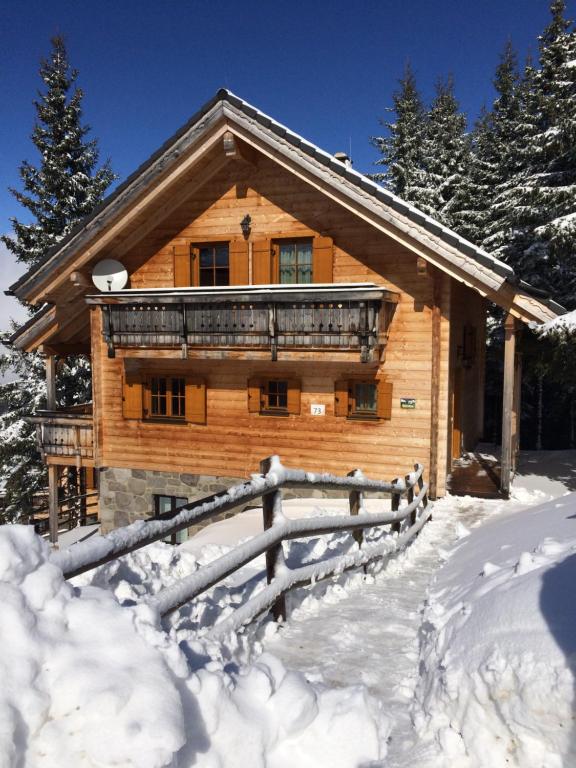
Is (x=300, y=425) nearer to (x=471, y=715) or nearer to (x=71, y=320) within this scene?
(x=71, y=320)

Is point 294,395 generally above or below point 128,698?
above

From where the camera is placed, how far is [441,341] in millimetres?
12898

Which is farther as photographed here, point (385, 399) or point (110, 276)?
point (110, 276)

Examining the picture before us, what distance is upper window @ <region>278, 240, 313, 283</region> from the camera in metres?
14.1

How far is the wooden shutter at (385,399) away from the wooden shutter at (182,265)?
5.94 meters

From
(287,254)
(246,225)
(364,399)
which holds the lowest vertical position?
(364,399)

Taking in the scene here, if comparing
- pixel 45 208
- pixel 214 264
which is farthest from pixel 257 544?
pixel 45 208

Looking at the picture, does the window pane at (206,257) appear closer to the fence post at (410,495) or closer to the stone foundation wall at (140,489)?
the stone foundation wall at (140,489)

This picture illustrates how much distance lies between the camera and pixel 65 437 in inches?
648

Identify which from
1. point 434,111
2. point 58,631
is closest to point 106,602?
point 58,631

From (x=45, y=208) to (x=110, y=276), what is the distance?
11.1 metres

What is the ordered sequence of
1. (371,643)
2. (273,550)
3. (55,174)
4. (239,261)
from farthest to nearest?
(55,174), (239,261), (273,550), (371,643)

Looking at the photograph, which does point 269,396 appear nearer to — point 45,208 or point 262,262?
point 262,262

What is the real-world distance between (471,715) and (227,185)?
13.9 metres
